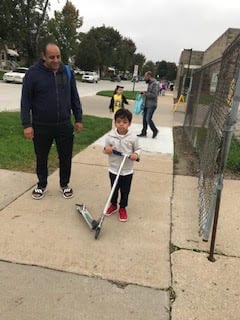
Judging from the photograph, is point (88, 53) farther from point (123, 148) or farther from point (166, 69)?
point (123, 148)

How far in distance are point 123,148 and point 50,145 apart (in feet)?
3.53

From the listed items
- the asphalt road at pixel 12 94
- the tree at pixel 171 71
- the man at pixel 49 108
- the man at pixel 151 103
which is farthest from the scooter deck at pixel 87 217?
the tree at pixel 171 71

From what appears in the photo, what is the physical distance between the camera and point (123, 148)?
4.17m

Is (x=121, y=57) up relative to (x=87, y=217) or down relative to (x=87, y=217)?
up

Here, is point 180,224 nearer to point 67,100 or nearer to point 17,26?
point 67,100

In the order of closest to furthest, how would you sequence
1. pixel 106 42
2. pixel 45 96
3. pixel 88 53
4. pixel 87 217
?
pixel 87 217 → pixel 45 96 → pixel 88 53 → pixel 106 42

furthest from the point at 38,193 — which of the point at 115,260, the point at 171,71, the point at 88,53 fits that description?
the point at 171,71

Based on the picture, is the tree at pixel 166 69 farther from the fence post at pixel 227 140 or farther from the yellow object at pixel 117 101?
the fence post at pixel 227 140

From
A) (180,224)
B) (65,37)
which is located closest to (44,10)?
(65,37)

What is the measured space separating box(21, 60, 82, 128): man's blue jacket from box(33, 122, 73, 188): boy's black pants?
86 mm

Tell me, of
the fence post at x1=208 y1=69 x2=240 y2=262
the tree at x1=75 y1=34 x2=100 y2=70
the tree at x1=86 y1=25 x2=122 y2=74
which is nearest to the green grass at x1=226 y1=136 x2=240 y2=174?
the fence post at x1=208 y1=69 x2=240 y2=262

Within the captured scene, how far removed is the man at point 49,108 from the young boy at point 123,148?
2.36 ft

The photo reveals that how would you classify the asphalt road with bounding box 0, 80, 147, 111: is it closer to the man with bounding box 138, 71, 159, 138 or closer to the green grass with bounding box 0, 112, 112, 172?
the green grass with bounding box 0, 112, 112, 172

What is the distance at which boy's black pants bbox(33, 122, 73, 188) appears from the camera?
182 inches
